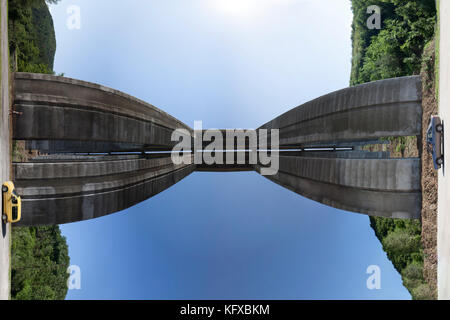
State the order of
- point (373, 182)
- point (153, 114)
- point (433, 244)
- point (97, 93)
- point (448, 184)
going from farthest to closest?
point (153, 114) < point (97, 93) < point (373, 182) < point (433, 244) < point (448, 184)

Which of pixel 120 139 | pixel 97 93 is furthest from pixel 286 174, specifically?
pixel 97 93

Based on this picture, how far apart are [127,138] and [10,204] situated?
766 centimetres

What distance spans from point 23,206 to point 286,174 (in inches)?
796

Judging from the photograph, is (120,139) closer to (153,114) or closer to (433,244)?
(153,114)

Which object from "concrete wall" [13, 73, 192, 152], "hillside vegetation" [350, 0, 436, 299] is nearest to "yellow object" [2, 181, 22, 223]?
"concrete wall" [13, 73, 192, 152]

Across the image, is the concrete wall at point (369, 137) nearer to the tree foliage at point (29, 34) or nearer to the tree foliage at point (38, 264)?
the tree foliage at point (29, 34)

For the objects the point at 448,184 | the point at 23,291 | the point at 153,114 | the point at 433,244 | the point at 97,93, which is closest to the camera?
the point at 448,184

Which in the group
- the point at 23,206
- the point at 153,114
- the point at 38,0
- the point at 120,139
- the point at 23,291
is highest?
the point at 38,0

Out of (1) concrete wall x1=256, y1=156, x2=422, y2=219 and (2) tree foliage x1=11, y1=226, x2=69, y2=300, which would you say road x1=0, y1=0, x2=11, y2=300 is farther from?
(1) concrete wall x1=256, y1=156, x2=422, y2=219

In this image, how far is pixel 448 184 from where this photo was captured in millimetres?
12836

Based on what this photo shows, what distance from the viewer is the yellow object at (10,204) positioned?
14.1 metres

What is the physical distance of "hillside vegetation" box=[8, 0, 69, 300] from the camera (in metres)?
25.6

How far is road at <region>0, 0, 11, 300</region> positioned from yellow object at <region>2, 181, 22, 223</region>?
52cm

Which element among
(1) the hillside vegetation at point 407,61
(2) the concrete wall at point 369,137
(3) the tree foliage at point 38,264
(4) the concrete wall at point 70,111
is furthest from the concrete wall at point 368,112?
(3) the tree foliage at point 38,264
